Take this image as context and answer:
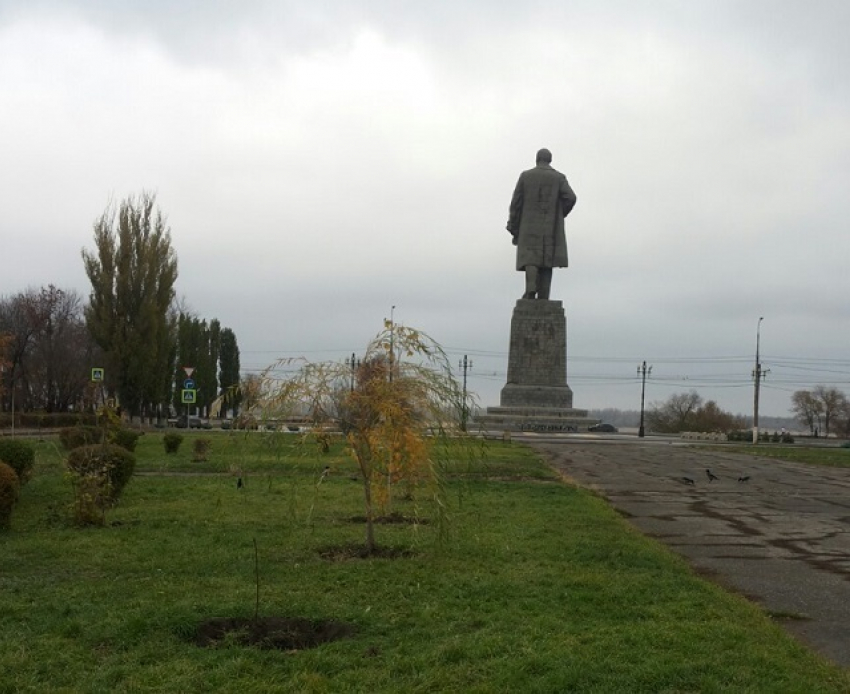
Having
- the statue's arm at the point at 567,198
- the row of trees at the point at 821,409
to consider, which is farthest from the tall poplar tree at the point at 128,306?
the row of trees at the point at 821,409

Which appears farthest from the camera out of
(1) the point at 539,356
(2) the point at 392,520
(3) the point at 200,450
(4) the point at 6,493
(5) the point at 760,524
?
(1) the point at 539,356

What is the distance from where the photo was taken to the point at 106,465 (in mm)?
10617

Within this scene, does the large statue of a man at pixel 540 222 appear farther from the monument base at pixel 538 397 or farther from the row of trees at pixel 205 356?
the row of trees at pixel 205 356

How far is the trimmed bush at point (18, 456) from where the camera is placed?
12344mm

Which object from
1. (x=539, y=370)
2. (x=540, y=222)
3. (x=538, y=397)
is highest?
(x=540, y=222)

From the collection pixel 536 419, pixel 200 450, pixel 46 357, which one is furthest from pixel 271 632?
pixel 46 357

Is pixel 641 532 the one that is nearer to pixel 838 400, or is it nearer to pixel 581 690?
pixel 581 690

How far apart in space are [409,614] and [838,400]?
85984mm

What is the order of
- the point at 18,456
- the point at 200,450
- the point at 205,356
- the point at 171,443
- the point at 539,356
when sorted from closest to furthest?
the point at 18,456, the point at 200,450, the point at 171,443, the point at 539,356, the point at 205,356

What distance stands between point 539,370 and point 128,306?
739 inches

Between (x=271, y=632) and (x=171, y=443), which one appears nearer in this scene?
(x=271, y=632)

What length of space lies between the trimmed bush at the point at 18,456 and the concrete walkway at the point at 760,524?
865cm

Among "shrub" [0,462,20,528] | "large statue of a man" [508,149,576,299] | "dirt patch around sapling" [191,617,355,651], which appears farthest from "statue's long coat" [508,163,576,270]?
"dirt patch around sapling" [191,617,355,651]

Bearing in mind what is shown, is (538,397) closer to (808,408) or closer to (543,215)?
(543,215)
